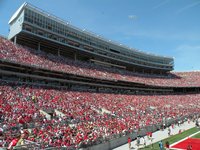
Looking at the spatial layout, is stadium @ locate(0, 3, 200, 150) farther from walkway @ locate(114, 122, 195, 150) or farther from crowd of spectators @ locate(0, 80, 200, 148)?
walkway @ locate(114, 122, 195, 150)

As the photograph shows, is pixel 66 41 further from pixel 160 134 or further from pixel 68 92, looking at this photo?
pixel 160 134

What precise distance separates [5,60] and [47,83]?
8363 millimetres

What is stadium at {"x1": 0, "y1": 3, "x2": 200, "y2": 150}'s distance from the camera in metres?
19.3

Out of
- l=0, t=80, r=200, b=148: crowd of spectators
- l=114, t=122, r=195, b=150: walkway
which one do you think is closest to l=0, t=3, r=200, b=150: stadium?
l=0, t=80, r=200, b=148: crowd of spectators

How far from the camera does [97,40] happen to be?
181 ft

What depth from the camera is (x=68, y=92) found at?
35656 millimetres

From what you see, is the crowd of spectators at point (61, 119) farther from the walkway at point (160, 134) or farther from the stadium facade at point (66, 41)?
the stadium facade at point (66, 41)


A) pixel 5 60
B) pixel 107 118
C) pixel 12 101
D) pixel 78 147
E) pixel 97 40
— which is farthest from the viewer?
pixel 97 40

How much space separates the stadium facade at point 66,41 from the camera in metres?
40.3

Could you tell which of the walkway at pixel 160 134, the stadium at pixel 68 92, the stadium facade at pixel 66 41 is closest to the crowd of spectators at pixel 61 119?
the stadium at pixel 68 92

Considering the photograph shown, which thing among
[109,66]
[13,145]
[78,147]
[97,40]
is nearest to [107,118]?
[78,147]

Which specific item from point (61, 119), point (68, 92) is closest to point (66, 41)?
point (68, 92)

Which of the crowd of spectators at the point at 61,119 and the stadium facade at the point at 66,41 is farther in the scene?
the stadium facade at the point at 66,41

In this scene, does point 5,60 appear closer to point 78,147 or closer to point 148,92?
point 78,147
